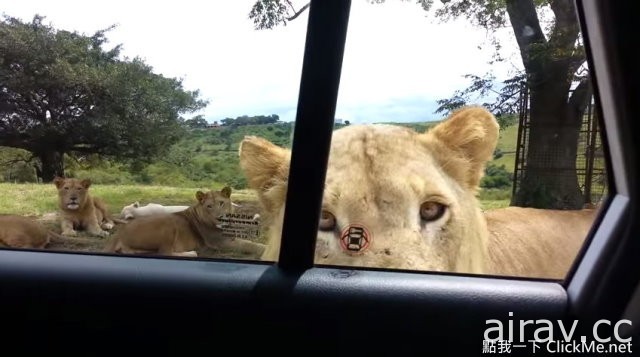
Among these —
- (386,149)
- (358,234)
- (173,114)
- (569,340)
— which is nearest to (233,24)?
(173,114)

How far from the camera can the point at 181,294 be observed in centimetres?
199

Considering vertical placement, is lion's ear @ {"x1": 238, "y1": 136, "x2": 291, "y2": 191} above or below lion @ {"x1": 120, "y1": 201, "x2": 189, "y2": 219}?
above

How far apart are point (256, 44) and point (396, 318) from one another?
97 cm

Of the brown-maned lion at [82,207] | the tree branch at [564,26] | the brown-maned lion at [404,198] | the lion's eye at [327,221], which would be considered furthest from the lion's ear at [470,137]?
the brown-maned lion at [82,207]

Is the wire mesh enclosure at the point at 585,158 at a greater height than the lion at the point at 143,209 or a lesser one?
greater

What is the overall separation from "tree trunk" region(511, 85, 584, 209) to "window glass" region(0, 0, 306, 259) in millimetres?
773

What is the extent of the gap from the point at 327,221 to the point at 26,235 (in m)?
1.09

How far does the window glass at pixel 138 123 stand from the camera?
2029 mm

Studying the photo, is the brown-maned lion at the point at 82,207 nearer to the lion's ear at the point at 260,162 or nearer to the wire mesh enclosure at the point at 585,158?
the lion's ear at the point at 260,162

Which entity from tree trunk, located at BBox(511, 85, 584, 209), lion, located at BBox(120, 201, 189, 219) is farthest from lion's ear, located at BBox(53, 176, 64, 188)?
tree trunk, located at BBox(511, 85, 584, 209)

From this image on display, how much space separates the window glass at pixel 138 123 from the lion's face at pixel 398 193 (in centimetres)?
10

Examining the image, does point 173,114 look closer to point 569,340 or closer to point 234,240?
point 234,240

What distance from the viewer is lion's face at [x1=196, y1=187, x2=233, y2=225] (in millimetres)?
2145

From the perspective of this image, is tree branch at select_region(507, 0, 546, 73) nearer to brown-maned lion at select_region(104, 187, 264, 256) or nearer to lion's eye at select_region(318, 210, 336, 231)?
lion's eye at select_region(318, 210, 336, 231)
